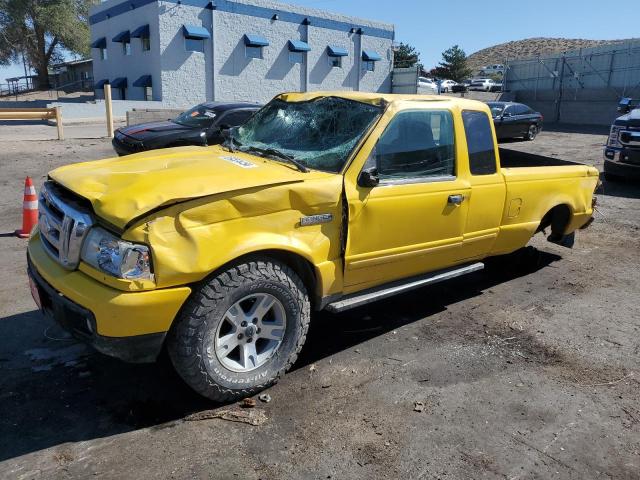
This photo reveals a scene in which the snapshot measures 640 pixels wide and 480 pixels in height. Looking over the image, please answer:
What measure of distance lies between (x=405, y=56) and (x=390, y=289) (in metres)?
65.0

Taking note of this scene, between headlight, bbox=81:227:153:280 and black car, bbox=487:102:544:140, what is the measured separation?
1915 cm

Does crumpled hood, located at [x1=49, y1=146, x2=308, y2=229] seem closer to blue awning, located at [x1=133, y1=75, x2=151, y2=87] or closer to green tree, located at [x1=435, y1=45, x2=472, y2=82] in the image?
blue awning, located at [x1=133, y1=75, x2=151, y2=87]

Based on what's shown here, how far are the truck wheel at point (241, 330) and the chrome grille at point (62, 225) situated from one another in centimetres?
70

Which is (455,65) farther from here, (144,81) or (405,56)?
(144,81)

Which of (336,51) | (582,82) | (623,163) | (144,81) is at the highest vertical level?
(336,51)

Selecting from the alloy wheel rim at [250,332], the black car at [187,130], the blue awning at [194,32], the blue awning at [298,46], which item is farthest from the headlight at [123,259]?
the blue awning at [298,46]

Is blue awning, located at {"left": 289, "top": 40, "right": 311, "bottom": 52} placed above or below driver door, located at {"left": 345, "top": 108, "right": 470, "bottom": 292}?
above

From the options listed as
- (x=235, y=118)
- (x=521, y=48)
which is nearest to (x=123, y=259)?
(x=235, y=118)

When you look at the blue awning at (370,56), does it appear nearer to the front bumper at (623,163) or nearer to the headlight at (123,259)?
the front bumper at (623,163)

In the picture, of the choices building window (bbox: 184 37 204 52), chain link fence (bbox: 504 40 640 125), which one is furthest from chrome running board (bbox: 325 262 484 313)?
chain link fence (bbox: 504 40 640 125)

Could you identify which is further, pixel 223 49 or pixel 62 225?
pixel 223 49

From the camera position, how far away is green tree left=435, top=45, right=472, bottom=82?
64.8m

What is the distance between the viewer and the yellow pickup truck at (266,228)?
9.30 feet

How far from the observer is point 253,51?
30.5 metres
